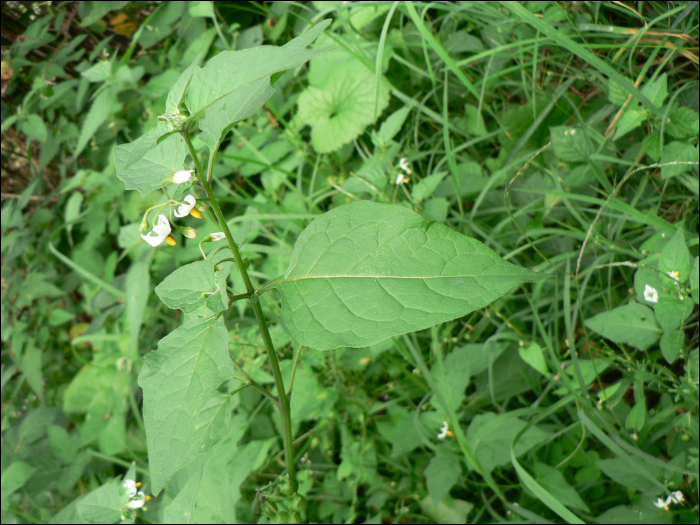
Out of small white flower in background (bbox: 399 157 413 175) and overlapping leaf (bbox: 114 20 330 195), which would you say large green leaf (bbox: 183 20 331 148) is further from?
small white flower in background (bbox: 399 157 413 175)

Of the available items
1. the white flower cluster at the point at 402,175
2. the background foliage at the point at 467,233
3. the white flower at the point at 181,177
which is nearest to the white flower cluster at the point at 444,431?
the background foliage at the point at 467,233

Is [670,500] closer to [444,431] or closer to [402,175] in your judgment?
[444,431]

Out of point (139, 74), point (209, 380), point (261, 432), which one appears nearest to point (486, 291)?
point (209, 380)

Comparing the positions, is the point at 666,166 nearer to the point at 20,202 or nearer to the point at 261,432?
the point at 261,432

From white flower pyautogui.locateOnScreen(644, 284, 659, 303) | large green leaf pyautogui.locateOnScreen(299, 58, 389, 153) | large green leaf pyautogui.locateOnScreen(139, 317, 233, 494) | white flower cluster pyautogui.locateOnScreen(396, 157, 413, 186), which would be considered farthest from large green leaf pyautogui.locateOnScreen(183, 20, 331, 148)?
large green leaf pyautogui.locateOnScreen(299, 58, 389, 153)

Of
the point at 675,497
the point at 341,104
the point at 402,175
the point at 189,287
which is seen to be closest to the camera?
the point at 189,287

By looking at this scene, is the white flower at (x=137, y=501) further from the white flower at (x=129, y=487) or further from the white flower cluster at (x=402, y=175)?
the white flower cluster at (x=402, y=175)

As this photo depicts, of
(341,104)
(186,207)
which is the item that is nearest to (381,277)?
(186,207)
